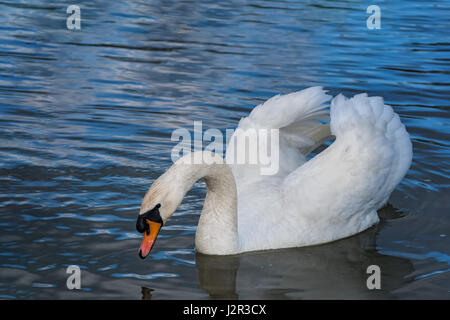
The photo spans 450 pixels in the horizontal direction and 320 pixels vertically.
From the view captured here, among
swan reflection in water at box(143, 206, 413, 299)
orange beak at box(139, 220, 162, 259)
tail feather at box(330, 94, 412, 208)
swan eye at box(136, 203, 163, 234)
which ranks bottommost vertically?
swan reflection in water at box(143, 206, 413, 299)

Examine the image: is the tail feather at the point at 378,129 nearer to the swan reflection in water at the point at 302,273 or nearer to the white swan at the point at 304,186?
the white swan at the point at 304,186

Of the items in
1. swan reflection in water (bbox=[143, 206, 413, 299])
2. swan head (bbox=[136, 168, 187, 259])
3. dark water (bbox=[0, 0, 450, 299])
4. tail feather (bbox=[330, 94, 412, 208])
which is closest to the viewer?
swan head (bbox=[136, 168, 187, 259])

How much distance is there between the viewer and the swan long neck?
6398 mm

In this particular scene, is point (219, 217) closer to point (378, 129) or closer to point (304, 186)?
point (304, 186)

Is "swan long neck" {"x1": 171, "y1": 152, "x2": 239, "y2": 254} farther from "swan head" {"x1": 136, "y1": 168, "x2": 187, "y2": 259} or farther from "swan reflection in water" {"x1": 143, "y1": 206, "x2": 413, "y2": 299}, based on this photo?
"swan head" {"x1": 136, "y1": 168, "x2": 187, "y2": 259}

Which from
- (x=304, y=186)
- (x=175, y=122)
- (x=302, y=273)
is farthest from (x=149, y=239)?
(x=175, y=122)

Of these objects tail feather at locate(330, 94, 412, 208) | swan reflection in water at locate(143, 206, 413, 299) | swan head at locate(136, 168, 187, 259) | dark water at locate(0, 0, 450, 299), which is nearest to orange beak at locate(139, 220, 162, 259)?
swan head at locate(136, 168, 187, 259)

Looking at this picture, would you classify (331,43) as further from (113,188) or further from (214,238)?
(214,238)

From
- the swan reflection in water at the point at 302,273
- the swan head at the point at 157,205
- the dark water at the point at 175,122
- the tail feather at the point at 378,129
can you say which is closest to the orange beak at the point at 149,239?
the swan head at the point at 157,205

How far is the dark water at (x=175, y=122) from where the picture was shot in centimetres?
627

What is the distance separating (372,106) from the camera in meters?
7.49

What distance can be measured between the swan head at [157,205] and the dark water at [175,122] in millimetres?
495

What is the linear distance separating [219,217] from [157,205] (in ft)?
2.95
